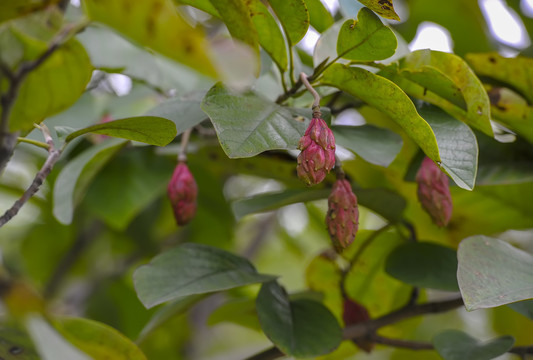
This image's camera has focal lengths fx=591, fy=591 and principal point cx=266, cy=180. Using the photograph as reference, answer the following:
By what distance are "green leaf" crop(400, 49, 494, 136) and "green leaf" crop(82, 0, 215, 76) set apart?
0.30 meters

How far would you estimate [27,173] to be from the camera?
1.62 meters

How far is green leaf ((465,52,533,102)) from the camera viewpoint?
767 millimetres

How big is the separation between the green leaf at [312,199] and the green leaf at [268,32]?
0.16 metres

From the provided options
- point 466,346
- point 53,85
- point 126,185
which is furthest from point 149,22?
point 126,185

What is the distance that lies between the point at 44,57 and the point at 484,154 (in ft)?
2.03

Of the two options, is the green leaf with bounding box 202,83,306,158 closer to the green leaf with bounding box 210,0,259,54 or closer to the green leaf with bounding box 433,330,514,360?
the green leaf with bounding box 210,0,259,54

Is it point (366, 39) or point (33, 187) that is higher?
point (366, 39)

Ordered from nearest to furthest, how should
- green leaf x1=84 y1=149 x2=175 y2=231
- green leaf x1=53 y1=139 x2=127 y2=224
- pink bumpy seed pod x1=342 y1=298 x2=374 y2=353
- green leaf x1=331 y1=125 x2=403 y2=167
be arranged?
green leaf x1=331 y1=125 x2=403 y2=167, green leaf x1=53 y1=139 x2=127 y2=224, pink bumpy seed pod x1=342 y1=298 x2=374 y2=353, green leaf x1=84 y1=149 x2=175 y2=231

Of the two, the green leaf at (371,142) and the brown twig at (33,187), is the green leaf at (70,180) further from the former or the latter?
the green leaf at (371,142)

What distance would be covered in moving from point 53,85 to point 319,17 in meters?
0.38

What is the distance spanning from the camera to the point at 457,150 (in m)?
0.56

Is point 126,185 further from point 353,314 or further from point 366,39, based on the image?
point 366,39

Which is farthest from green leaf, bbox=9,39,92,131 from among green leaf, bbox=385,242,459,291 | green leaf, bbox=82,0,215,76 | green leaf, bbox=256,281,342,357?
green leaf, bbox=385,242,459,291

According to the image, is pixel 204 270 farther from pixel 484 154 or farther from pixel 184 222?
pixel 484 154
